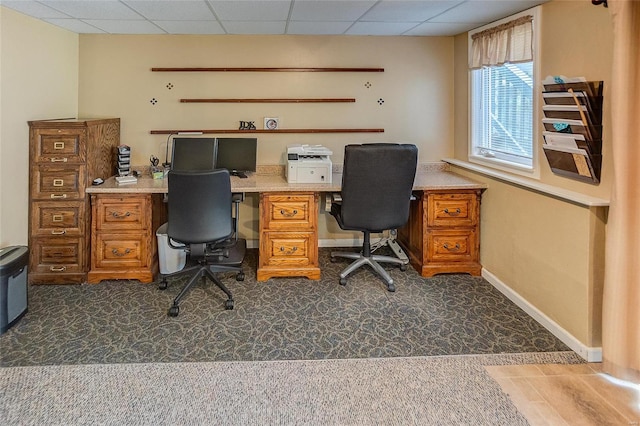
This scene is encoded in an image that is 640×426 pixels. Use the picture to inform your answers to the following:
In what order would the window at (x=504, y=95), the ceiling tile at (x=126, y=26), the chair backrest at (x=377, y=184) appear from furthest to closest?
the ceiling tile at (x=126, y=26) < the chair backrest at (x=377, y=184) < the window at (x=504, y=95)

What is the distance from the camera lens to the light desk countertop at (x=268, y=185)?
365 centimetres

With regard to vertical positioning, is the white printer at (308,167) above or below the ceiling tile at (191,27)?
below

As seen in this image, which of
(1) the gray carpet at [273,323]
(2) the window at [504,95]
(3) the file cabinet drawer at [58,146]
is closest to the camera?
(1) the gray carpet at [273,323]

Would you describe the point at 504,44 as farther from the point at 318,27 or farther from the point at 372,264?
the point at 372,264

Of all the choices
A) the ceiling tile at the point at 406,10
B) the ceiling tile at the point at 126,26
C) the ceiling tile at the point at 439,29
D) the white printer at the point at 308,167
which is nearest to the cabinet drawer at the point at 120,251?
the white printer at the point at 308,167

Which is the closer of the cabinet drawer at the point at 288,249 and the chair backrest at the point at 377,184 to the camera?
the chair backrest at the point at 377,184

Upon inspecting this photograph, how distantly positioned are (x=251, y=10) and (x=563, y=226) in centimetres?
271

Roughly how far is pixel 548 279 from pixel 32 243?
3.95 meters

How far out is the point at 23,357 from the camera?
257cm

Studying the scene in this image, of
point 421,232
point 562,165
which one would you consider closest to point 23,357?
point 421,232

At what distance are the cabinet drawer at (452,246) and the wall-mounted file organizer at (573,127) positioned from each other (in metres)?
1.12

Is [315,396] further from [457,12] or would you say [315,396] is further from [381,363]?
[457,12]

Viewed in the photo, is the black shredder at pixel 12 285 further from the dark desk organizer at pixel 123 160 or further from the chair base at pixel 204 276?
the dark desk organizer at pixel 123 160

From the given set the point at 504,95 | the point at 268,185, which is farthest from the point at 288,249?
the point at 504,95
